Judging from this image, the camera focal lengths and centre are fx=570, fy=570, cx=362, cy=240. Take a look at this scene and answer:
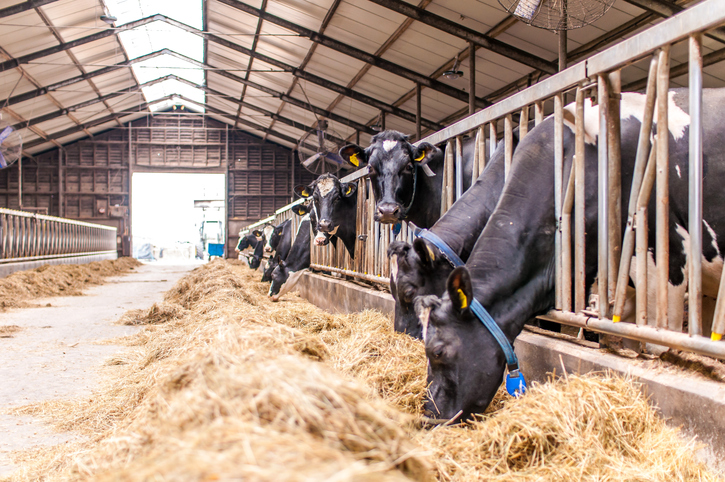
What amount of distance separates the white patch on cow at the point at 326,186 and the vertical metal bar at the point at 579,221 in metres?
4.78

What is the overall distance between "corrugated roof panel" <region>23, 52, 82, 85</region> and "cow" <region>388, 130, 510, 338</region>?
18929 mm

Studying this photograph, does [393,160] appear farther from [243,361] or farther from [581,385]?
[243,361]

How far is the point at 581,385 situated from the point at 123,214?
32.4 metres

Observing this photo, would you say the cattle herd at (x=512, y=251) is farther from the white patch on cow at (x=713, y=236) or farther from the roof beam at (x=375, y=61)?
the roof beam at (x=375, y=61)

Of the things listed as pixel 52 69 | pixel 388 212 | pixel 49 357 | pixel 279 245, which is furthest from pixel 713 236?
pixel 52 69

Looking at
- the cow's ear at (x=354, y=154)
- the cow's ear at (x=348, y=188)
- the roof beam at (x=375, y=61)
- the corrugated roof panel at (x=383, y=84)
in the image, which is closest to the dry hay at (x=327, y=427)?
the cow's ear at (x=354, y=154)

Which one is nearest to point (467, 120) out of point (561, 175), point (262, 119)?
point (561, 175)

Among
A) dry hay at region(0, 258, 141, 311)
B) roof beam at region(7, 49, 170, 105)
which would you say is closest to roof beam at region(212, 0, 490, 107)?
dry hay at region(0, 258, 141, 311)

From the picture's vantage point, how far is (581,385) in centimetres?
219

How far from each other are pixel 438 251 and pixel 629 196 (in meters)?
1.02

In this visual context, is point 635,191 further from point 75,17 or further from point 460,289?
point 75,17

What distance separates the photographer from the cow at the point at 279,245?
11.4 meters

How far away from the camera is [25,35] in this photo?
16641 millimetres

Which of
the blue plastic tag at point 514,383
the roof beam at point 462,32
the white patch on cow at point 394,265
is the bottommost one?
the blue plastic tag at point 514,383
